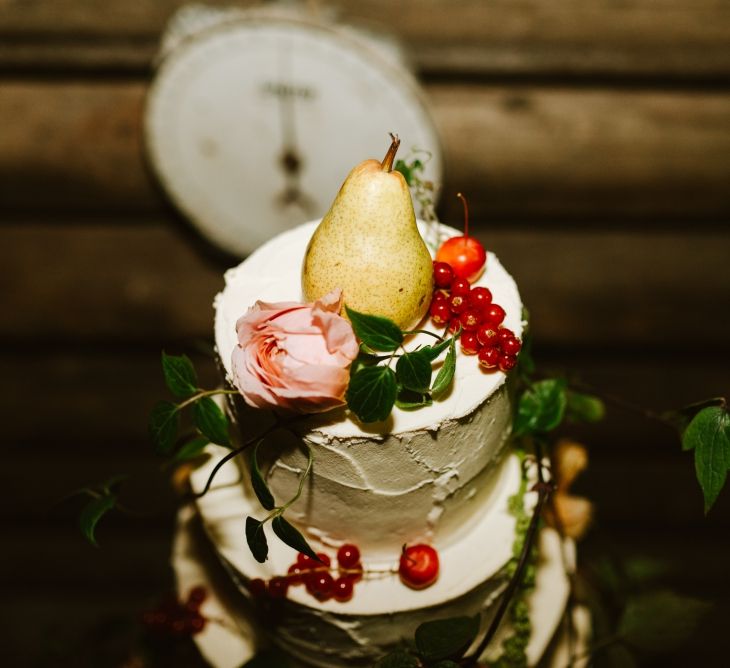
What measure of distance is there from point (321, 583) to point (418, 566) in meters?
0.11

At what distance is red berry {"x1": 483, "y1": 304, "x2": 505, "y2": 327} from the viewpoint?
61 centimetres

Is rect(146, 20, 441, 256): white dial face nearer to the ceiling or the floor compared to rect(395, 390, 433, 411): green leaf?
nearer to the ceiling

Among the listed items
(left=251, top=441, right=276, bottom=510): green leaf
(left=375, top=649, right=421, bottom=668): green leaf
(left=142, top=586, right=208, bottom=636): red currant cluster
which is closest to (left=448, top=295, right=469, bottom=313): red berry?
(left=251, top=441, right=276, bottom=510): green leaf

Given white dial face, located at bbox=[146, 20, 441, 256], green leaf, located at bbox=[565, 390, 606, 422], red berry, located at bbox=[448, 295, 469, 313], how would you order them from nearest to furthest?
red berry, located at bbox=[448, 295, 469, 313] < green leaf, located at bbox=[565, 390, 606, 422] < white dial face, located at bbox=[146, 20, 441, 256]

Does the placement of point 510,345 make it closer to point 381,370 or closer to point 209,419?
point 381,370

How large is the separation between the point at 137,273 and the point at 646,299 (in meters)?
1.07

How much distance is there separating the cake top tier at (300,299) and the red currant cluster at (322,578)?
19 cm

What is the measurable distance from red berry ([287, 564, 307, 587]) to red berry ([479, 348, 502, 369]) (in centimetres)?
31

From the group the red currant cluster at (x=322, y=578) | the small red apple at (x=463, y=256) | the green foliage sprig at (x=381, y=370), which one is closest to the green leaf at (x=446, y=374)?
the green foliage sprig at (x=381, y=370)

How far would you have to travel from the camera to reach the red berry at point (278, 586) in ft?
2.26

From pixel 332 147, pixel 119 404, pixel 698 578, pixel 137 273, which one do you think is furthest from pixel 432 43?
pixel 698 578

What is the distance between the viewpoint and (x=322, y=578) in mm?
679

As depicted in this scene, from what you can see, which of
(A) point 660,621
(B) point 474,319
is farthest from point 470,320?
(A) point 660,621

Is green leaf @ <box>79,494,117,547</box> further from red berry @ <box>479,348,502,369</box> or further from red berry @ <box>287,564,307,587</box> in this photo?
red berry @ <box>479,348,502,369</box>
